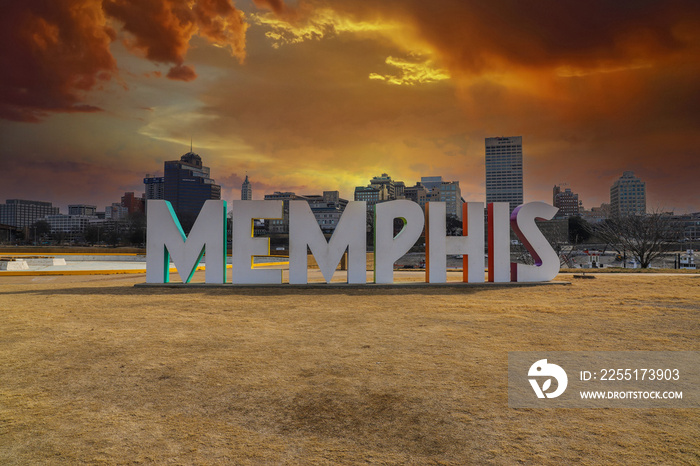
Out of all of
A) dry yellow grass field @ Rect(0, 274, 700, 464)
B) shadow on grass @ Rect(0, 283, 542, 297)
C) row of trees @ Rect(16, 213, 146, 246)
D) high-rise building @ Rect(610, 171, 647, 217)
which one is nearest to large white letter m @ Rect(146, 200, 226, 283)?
shadow on grass @ Rect(0, 283, 542, 297)

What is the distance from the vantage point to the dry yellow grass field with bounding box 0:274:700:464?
3809 mm

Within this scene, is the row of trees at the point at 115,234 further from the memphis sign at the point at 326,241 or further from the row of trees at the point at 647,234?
the row of trees at the point at 647,234

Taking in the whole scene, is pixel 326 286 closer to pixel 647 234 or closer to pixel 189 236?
pixel 189 236

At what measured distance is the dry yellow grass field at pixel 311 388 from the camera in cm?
381

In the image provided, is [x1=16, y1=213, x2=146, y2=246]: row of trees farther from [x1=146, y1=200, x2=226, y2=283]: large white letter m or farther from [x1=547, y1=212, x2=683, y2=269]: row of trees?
[x1=547, y1=212, x2=683, y2=269]: row of trees

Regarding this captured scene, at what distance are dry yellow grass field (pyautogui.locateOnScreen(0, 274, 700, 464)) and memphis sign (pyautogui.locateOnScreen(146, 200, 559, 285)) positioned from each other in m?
5.76

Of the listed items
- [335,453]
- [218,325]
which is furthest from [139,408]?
[218,325]

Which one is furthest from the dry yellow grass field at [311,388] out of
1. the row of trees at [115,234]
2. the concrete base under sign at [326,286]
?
the row of trees at [115,234]

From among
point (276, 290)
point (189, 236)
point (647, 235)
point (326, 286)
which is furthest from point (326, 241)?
point (647, 235)

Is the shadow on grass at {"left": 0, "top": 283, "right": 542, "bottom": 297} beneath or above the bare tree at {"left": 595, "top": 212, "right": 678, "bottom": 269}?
beneath

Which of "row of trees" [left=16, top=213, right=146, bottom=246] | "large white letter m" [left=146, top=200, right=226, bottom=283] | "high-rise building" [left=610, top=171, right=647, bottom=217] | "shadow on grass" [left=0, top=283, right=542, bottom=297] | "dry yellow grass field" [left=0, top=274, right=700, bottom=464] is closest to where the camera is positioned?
"dry yellow grass field" [left=0, top=274, right=700, bottom=464]

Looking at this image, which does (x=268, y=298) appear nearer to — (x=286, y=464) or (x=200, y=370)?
(x=200, y=370)

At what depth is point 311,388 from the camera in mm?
5363

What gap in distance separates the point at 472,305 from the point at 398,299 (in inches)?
100
